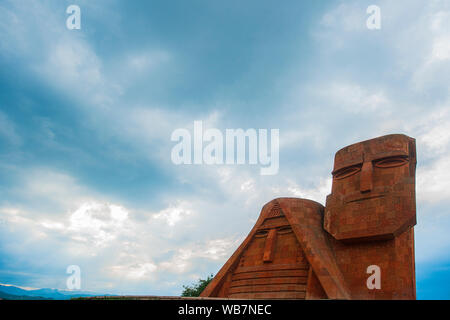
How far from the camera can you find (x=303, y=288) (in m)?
13.3

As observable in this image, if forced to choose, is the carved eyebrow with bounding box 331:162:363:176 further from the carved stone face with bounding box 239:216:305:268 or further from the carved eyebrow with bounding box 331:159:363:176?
the carved stone face with bounding box 239:216:305:268

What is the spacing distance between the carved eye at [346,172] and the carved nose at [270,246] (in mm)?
3376

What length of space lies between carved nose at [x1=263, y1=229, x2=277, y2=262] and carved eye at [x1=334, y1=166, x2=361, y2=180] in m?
3.38

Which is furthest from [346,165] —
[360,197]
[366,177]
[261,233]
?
[261,233]

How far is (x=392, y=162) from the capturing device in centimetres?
1389

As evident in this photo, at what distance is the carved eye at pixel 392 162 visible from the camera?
13.7 meters

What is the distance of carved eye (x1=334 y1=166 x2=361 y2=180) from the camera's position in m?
14.7

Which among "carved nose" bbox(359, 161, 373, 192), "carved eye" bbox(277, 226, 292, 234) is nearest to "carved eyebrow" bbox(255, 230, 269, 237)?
"carved eye" bbox(277, 226, 292, 234)

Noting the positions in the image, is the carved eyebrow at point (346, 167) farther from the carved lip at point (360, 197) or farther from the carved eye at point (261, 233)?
the carved eye at point (261, 233)
